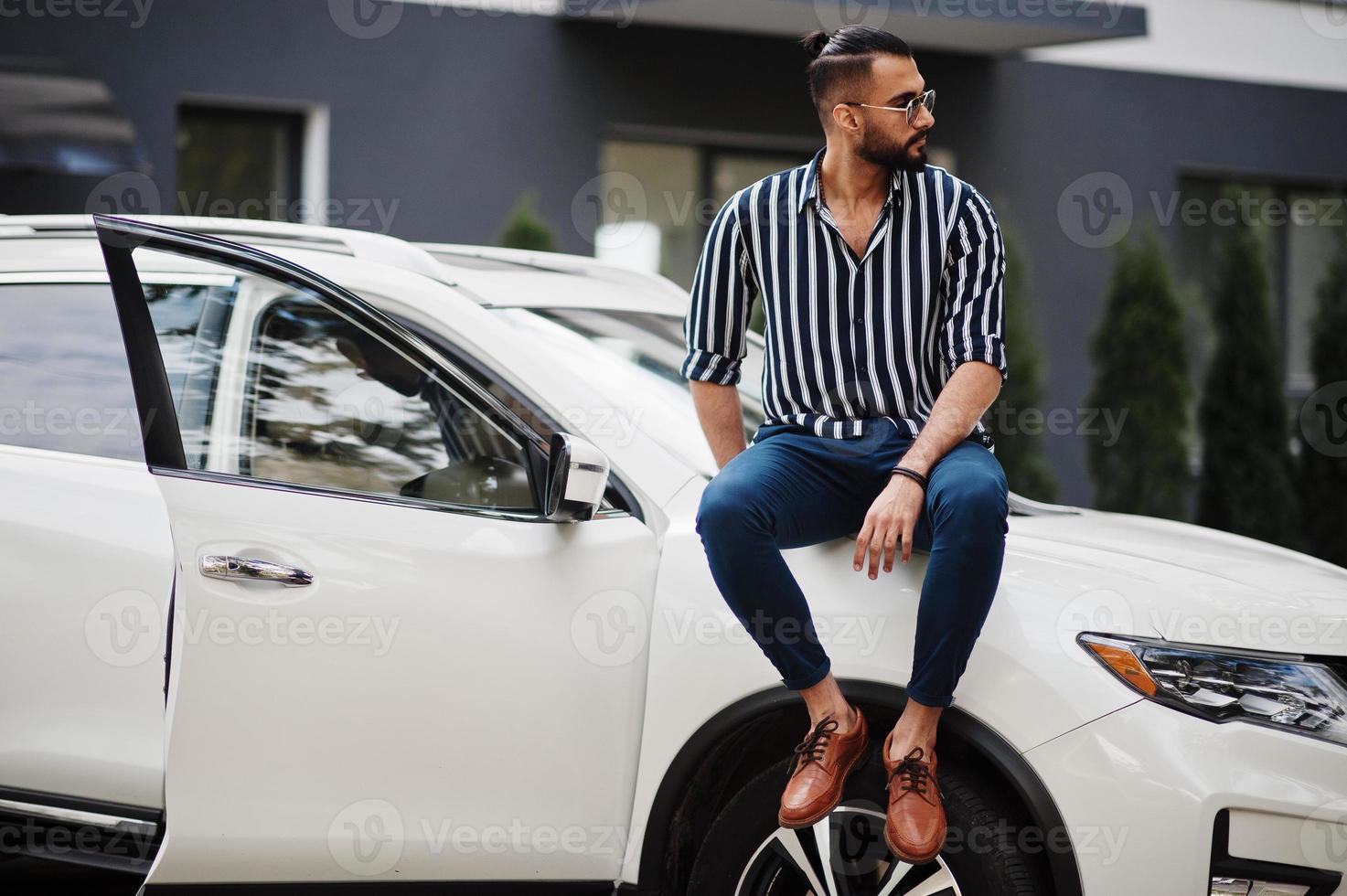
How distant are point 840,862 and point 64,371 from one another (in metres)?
1.93

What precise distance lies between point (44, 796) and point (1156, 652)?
2.13m

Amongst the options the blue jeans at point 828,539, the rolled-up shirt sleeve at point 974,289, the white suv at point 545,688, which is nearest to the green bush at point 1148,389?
the white suv at point 545,688

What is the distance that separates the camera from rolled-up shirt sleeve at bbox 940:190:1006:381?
9.26 ft

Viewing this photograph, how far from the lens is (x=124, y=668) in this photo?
2.65 metres

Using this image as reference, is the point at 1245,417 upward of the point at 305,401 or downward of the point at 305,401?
downward

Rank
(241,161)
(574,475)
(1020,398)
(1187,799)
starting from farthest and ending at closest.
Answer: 1. (241,161)
2. (1020,398)
3. (574,475)
4. (1187,799)

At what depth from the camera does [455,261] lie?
12.3 feet

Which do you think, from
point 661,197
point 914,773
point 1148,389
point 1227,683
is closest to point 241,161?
point 661,197

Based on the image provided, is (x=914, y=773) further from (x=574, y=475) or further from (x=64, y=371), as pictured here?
(x=64, y=371)

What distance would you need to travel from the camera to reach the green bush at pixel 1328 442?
28.1 ft

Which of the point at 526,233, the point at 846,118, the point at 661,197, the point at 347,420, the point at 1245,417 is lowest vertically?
the point at 1245,417

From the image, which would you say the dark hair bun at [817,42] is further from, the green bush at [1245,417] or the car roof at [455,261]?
the green bush at [1245,417]

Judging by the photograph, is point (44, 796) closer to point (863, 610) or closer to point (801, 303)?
point (863, 610)

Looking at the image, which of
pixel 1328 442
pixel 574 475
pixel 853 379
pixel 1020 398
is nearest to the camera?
pixel 574 475
